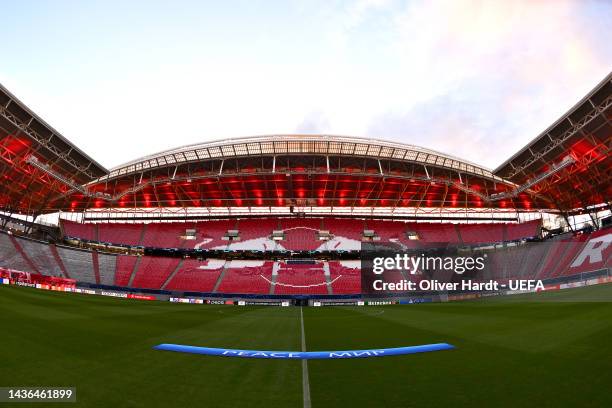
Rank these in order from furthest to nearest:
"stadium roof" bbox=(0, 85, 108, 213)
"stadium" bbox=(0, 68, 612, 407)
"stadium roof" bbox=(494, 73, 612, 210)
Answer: "stadium roof" bbox=(0, 85, 108, 213), "stadium roof" bbox=(494, 73, 612, 210), "stadium" bbox=(0, 68, 612, 407)

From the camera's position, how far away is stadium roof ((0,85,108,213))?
25734mm

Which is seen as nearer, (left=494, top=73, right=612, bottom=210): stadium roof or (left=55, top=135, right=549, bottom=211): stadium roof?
(left=494, top=73, right=612, bottom=210): stadium roof

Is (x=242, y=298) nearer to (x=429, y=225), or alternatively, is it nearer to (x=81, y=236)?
(x=81, y=236)

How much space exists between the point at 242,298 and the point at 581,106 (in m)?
40.6

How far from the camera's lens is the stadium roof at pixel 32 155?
25734mm

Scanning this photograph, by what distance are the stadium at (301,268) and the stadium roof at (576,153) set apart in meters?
0.19

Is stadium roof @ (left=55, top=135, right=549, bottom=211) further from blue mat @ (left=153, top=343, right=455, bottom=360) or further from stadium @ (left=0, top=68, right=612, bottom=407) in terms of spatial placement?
blue mat @ (left=153, top=343, right=455, bottom=360)


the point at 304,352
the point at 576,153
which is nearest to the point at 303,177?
the point at 576,153

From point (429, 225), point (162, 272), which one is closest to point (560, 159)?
point (429, 225)

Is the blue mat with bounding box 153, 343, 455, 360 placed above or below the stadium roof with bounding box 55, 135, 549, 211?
below

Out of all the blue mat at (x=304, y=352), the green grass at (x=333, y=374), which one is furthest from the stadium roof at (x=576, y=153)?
the blue mat at (x=304, y=352)

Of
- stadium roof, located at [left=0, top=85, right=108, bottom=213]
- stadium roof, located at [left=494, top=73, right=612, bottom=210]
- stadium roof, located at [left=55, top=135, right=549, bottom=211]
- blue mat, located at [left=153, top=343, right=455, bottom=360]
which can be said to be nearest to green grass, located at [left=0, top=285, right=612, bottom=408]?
blue mat, located at [left=153, top=343, right=455, bottom=360]

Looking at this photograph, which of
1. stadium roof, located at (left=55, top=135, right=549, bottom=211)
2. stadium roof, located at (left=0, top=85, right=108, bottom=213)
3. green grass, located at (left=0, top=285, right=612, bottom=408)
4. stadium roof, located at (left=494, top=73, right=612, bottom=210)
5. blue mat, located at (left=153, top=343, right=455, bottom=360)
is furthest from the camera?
stadium roof, located at (left=55, top=135, right=549, bottom=211)

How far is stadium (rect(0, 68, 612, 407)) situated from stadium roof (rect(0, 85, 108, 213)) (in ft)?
0.60
